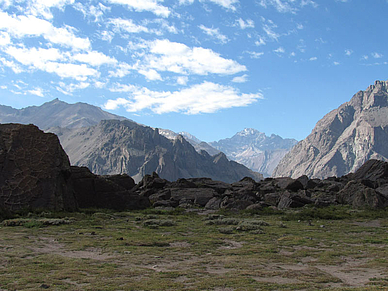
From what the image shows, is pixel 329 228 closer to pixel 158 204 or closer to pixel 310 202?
pixel 310 202

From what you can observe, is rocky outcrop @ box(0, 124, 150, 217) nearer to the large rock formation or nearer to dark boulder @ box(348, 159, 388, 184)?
the large rock formation

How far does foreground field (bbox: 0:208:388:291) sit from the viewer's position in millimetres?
10547

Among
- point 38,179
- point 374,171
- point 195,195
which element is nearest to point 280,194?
point 195,195

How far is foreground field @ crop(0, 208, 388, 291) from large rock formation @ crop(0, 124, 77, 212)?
9.08 ft

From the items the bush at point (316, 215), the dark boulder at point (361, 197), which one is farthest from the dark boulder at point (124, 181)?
the dark boulder at point (361, 197)

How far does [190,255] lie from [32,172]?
1882 centimetres

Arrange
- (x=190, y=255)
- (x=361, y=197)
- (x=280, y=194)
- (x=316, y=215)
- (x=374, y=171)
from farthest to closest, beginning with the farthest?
(x=374, y=171), (x=280, y=194), (x=361, y=197), (x=316, y=215), (x=190, y=255)

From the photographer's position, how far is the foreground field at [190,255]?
1055cm

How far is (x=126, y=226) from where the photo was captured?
24.0 meters

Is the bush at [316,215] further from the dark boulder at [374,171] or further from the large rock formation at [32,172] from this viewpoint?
the dark boulder at [374,171]

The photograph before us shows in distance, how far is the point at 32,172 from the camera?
1136 inches

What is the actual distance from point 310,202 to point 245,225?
16.7 metres

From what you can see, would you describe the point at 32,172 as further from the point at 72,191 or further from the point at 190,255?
the point at 190,255

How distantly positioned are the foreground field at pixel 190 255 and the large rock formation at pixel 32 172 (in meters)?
2.77
